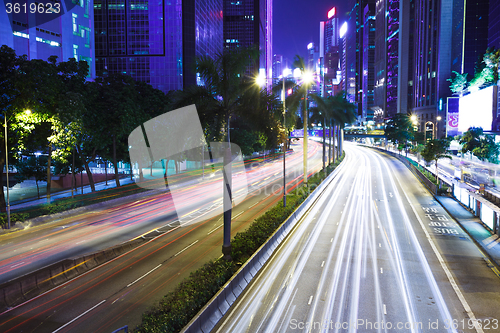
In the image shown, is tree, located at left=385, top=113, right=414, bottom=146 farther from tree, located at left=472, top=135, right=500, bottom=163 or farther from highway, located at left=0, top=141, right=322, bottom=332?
highway, located at left=0, top=141, right=322, bottom=332

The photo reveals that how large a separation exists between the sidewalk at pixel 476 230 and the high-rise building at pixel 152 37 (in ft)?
241

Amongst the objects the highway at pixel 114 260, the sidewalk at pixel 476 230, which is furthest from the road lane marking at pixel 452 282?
the highway at pixel 114 260

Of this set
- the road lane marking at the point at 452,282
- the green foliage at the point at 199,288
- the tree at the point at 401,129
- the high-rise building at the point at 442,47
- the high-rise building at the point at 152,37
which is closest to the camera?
the green foliage at the point at 199,288

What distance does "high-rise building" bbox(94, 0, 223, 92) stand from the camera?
291ft

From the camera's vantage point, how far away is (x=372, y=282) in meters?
14.4

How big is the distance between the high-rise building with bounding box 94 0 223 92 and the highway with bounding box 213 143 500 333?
75958 mm

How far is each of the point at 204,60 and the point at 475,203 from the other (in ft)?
83.0

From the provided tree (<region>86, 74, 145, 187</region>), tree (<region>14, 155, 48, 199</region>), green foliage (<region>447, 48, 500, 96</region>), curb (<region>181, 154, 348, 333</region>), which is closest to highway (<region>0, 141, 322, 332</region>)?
curb (<region>181, 154, 348, 333</region>)

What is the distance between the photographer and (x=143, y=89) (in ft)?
144

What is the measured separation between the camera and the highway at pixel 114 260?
37.5 ft

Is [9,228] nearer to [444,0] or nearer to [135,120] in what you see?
[135,120]

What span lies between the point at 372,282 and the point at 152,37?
302ft

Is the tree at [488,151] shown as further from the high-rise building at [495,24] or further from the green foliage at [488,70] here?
the high-rise building at [495,24]

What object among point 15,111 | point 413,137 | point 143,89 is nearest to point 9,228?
point 15,111
